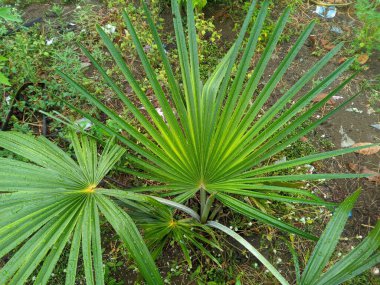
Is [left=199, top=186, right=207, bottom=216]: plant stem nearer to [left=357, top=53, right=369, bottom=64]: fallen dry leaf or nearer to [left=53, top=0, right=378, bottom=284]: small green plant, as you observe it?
[left=53, top=0, right=378, bottom=284]: small green plant

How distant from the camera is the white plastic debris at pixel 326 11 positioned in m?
3.38

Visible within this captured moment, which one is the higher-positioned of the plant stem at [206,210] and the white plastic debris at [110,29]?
the white plastic debris at [110,29]

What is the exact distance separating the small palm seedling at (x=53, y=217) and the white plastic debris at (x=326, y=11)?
2.66 meters

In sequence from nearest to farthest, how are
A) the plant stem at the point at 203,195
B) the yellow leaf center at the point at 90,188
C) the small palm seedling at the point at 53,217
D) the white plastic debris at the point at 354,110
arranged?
the small palm seedling at the point at 53,217 → the yellow leaf center at the point at 90,188 → the plant stem at the point at 203,195 → the white plastic debris at the point at 354,110

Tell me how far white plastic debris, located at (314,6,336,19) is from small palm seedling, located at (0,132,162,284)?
266 cm

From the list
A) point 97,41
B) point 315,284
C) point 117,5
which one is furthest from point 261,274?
point 117,5

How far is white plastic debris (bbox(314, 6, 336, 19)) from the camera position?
3.38 metres

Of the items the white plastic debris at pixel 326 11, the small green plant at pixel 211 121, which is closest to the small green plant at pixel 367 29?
the white plastic debris at pixel 326 11

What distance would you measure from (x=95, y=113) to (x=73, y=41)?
836 millimetres

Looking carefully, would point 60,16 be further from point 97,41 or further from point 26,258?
point 26,258

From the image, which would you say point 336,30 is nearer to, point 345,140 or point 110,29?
point 345,140

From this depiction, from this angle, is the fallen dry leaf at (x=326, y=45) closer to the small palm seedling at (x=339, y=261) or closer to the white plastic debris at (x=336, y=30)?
the white plastic debris at (x=336, y=30)

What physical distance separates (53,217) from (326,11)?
10.0ft

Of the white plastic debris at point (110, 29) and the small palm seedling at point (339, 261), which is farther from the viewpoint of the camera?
the white plastic debris at point (110, 29)
